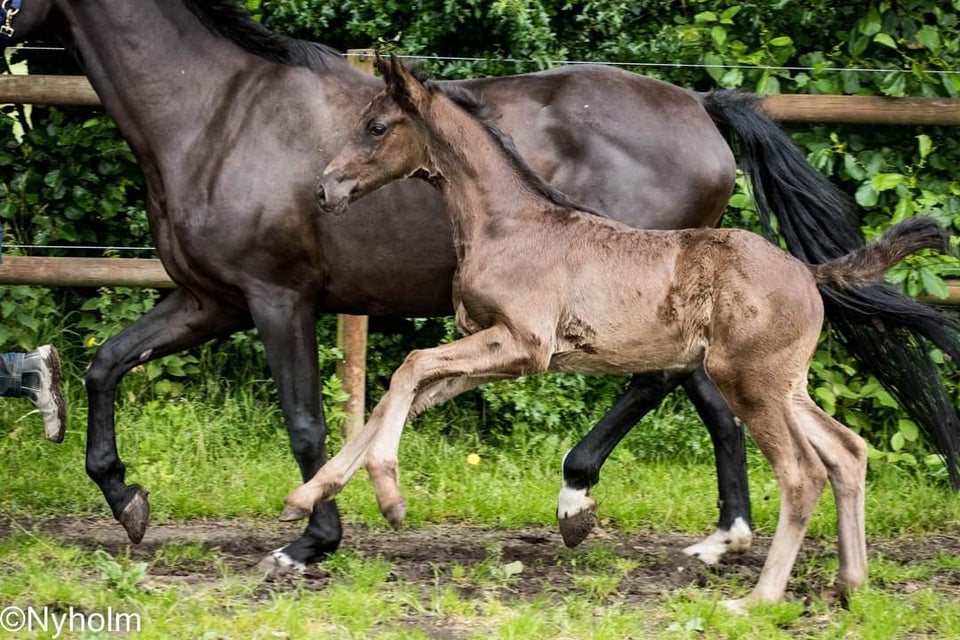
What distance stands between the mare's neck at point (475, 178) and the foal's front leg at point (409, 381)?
1.36 feet

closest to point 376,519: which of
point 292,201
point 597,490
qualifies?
point 597,490

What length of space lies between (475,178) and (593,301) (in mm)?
601

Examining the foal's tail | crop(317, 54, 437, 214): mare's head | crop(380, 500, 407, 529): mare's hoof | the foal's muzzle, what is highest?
crop(317, 54, 437, 214): mare's head

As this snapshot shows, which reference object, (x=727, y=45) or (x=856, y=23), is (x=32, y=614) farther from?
(x=856, y=23)

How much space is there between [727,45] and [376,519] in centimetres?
291

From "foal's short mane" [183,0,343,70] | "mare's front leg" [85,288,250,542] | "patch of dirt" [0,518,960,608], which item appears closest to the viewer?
"patch of dirt" [0,518,960,608]

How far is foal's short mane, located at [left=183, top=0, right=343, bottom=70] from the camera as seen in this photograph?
16.2 feet

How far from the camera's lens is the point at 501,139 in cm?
445

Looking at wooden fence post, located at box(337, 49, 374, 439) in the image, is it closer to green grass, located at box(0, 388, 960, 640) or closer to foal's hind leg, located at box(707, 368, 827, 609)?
green grass, located at box(0, 388, 960, 640)

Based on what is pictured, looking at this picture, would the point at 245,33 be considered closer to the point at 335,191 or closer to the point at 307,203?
the point at 307,203

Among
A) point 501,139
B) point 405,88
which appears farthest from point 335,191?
point 501,139

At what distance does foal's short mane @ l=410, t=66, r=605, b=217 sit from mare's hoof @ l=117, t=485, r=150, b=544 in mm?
1891

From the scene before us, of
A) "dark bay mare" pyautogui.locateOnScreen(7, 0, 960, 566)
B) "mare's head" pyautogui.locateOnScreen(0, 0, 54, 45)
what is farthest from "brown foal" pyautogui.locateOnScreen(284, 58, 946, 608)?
"mare's head" pyautogui.locateOnScreen(0, 0, 54, 45)

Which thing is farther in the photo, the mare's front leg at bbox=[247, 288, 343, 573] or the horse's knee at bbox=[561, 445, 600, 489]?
the horse's knee at bbox=[561, 445, 600, 489]
